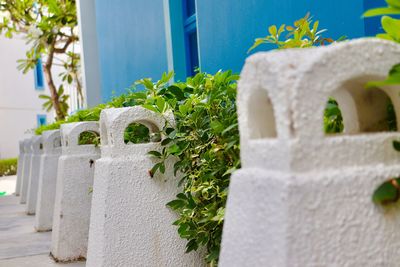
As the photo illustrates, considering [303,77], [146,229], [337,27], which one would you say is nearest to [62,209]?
[146,229]

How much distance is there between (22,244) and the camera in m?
5.89

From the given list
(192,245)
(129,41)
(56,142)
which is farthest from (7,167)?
(192,245)

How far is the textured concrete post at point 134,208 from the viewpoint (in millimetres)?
3072

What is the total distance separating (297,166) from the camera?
138 centimetres

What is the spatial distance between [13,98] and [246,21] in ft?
76.4

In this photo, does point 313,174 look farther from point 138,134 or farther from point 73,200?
point 73,200

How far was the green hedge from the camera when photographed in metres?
22.9

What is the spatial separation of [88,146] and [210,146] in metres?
2.37

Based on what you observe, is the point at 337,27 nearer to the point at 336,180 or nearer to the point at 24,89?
the point at 336,180

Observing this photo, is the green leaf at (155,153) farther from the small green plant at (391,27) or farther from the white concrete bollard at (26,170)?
the white concrete bollard at (26,170)

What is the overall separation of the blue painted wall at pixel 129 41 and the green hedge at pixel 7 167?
50.1 feet

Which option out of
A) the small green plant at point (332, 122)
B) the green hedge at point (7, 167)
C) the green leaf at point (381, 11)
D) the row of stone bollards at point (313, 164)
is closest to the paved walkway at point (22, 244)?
the small green plant at point (332, 122)

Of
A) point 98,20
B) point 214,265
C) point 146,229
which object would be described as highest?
point 98,20

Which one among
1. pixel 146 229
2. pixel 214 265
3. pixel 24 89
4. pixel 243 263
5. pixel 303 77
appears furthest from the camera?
pixel 24 89
